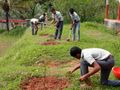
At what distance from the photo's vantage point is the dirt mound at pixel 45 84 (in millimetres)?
10062

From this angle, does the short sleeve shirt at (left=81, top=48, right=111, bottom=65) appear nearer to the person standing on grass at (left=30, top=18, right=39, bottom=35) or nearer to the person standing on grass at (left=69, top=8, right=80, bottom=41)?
the person standing on grass at (left=69, top=8, right=80, bottom=41)

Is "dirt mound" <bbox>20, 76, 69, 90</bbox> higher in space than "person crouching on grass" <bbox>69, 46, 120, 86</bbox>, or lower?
lower

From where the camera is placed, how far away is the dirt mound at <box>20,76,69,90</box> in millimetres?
10062

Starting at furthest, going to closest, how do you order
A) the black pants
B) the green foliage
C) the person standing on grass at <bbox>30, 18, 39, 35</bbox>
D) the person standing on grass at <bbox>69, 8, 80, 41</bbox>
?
the green foliage → the person standing on grass at <bbox>30, 18, 39, 35</bbox> → the person standing on grass at <bbox>69, 8, 80, 41</bbox> → the black pants

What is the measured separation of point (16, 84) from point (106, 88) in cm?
230

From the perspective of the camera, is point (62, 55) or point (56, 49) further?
point (56, 49)

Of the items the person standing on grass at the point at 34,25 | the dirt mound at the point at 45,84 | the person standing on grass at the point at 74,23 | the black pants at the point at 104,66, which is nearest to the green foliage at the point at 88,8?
the person standing on grass at the point at 34,25

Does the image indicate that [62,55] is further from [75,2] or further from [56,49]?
[75,2]

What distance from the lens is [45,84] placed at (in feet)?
34.0

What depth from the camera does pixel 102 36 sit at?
75.5 ft

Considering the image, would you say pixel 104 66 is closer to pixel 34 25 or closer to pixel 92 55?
pixel 92 55

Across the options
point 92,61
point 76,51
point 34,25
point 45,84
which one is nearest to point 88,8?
point 34,25

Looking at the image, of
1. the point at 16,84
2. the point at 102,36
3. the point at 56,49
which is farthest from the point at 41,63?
the point at 102,36

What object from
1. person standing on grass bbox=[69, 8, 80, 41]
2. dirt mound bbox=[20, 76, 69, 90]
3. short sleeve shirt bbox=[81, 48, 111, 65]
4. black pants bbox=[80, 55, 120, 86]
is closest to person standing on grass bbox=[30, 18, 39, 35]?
person standing on grass bbox=[69, 8, 80, 41]
